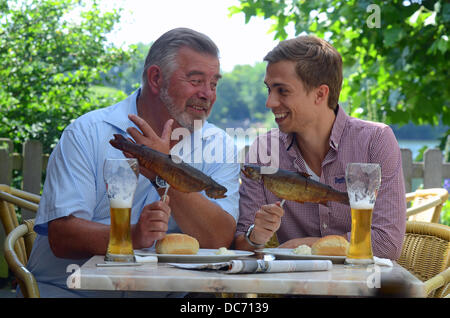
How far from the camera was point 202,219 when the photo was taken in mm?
2143

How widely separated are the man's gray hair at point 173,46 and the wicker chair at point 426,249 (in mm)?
1153

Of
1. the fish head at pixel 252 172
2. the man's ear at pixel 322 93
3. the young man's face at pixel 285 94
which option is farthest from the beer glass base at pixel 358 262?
the man's ear at pixel 322 93

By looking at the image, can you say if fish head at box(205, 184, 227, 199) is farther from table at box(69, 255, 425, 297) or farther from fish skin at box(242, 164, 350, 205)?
table at box(69, 255, 425, 297)

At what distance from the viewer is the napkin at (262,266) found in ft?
5.24

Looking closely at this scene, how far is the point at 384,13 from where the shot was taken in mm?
5656

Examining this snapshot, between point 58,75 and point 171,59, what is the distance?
3113 mm

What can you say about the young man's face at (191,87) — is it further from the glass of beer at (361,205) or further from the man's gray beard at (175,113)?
the glass of beer at (361,205)

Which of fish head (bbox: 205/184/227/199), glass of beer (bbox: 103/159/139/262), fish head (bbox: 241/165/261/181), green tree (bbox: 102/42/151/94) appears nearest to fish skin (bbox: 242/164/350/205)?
fish head (bbox: 241/165/261/181)

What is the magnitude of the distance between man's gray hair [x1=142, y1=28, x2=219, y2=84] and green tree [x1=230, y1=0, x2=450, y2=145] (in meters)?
3.25

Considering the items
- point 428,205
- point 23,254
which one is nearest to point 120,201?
point 23,254

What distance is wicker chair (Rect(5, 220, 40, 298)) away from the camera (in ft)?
6.26
